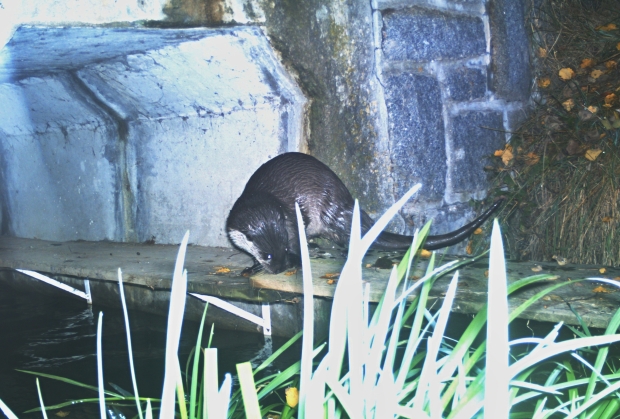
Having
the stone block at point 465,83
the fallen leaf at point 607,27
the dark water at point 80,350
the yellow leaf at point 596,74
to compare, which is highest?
the fallen leaf at point 607,27

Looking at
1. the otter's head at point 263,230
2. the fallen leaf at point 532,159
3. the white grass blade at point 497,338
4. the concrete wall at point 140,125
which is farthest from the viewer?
the fallen leaf at point 532,159

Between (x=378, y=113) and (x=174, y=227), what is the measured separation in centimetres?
158

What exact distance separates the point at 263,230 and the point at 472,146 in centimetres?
123

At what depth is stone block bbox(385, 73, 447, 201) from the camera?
9.67ft

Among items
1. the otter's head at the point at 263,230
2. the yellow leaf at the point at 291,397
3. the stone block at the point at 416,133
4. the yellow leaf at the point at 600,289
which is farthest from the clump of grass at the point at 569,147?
the yellow leaf at the point at 291,397

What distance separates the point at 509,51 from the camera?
3.43 m

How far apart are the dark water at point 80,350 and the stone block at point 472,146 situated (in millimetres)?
1241

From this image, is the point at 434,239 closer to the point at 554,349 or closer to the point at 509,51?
the point at 509,51

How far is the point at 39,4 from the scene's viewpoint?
2361 millimetres

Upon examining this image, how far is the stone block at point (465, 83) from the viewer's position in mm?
3156

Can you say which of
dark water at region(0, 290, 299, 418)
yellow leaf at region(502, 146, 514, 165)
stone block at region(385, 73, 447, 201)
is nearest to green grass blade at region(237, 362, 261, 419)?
dark water at region(0, 290, 299, 418)

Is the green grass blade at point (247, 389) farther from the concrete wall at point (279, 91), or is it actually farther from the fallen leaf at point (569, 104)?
the fallen leaf at point (569, 104)

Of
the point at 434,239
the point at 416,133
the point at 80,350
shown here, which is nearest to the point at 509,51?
the point at 416,133

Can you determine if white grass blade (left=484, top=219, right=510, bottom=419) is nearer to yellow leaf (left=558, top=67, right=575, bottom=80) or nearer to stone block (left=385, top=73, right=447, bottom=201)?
stone block (left=385, top=73, right=447, bottom=201)
